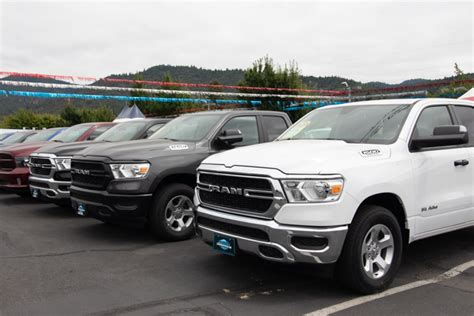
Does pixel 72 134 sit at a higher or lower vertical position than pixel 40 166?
higher

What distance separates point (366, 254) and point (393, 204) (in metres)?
0.65

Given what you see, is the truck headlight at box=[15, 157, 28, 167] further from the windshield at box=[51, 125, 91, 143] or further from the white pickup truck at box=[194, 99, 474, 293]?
the white pickup truck at box=[194, 99, 474, 293]

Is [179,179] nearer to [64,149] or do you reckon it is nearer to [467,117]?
[64,149]

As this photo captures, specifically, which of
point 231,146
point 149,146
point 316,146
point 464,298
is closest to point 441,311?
point 464,298

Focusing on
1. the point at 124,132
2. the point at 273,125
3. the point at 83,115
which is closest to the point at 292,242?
the point at 273,125

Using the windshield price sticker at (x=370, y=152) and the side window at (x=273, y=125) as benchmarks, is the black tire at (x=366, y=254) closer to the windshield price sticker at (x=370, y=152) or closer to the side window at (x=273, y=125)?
the windshield price sticker at (x=370, y=152)

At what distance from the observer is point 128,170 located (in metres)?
5.92

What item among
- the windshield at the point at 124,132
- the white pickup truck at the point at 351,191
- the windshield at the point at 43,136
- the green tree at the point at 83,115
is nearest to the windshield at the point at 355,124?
the white pickup truck at the point at 351,191

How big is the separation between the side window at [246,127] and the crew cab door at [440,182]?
2.88 metres

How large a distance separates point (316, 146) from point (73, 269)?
10.1 ft

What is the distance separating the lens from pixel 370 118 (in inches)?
196

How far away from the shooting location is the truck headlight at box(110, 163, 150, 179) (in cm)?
589

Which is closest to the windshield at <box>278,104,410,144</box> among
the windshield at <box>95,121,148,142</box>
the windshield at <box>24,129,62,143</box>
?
the windshield at <box>95,121,148,142</box>

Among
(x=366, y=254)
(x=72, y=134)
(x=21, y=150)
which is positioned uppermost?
(x=72, y=134)
